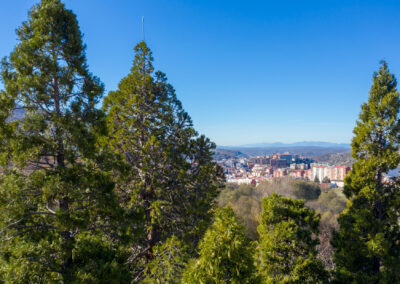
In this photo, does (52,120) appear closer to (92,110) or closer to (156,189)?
(92,110)

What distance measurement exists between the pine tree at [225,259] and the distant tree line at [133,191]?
2 centimetres

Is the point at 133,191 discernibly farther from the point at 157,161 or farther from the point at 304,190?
the point at 304,190

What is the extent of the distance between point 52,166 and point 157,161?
257 centimetres

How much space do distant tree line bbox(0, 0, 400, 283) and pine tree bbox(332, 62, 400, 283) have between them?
36 mm

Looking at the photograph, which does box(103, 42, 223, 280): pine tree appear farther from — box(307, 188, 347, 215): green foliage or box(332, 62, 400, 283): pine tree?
box(307, 188, 347, 215): green foliage

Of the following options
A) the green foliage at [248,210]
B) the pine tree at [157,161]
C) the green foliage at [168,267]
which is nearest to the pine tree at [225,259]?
the green foliage at [168,267]

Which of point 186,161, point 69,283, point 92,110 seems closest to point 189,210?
point 186,161

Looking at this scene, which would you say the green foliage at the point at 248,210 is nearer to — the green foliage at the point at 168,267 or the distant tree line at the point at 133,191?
the distant tree line at the point at 133,191

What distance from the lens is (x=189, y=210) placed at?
630 cm

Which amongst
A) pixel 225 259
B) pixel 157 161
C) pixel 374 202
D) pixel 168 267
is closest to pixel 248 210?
pixel 374 202

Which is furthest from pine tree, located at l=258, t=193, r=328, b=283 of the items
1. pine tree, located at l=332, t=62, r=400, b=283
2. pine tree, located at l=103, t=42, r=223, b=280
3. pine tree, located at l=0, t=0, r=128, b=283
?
pine tree, located at l=0, t=0, r=128, b=283

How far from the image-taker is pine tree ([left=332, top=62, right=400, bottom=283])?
285 inches

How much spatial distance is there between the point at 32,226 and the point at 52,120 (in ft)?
6.37

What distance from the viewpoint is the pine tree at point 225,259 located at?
338 centimetres
